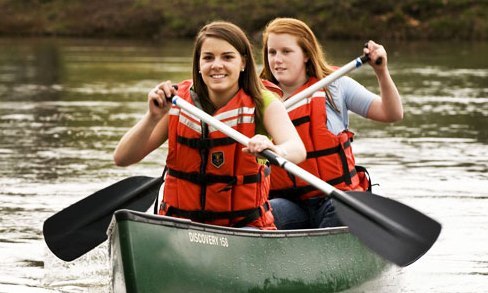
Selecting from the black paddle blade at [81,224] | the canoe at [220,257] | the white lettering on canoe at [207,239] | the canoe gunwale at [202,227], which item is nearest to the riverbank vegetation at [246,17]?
the canoe at [220,257]

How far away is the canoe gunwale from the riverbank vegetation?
3181 centimetres

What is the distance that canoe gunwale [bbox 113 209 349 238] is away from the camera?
485 cm

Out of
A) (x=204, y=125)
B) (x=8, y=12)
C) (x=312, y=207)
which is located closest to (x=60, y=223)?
(x=204, y=125)

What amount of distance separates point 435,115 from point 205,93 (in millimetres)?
10127

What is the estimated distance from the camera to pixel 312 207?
6.52 metres

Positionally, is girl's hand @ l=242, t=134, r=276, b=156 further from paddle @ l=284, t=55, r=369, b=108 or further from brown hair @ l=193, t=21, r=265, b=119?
paddle @ l=284, t=55, r=369, b=108

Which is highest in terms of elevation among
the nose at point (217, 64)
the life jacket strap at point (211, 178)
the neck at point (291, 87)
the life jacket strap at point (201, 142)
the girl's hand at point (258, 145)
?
the nose at point (217, 64)

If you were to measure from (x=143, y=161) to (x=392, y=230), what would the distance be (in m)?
6.09

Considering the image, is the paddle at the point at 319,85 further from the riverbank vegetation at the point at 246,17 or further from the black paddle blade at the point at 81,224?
the riverbank vegetation at the point at 246,17

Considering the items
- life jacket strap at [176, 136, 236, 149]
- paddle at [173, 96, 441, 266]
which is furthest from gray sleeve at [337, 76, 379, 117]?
life jacket strap at [176, 136, 236, 149]

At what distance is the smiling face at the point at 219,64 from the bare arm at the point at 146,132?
243mm

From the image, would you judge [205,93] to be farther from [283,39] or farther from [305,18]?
[305,18]

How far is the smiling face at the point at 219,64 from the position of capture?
5398 mm

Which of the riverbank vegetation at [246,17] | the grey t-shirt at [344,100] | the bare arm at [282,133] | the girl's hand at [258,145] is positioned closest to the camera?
the girl's hand at [258,145]
